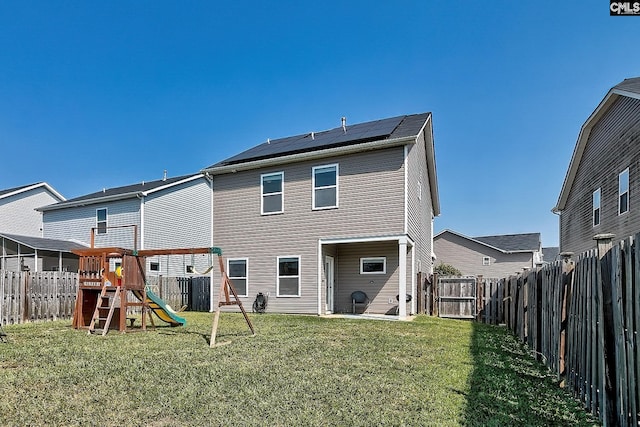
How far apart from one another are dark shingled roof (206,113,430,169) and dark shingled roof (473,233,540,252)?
2372 cm

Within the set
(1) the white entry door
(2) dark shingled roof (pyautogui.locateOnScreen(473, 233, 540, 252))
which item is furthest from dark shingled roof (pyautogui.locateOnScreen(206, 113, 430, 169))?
(2) dark shingled roof (pyautogui.locateOnScreen(473, 233, 540, 252))

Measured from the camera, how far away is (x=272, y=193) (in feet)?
48.8

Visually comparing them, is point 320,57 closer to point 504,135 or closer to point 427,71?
point 427,71

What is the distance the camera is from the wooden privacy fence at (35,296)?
11.3 metres

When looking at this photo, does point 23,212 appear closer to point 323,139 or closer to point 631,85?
point 323,139

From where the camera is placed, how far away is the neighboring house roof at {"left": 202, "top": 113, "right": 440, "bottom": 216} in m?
13.1

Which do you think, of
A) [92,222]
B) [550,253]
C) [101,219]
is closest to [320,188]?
[101,219]

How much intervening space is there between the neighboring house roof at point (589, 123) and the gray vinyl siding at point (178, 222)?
719 inches

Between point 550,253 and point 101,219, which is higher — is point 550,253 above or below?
below

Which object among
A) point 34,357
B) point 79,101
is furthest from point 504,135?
point 79,101

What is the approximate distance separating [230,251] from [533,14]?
40.8 feet

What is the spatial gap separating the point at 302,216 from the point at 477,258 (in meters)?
25.6

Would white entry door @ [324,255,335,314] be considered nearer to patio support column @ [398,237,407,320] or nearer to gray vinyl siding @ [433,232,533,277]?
patio support column @ [398,237,407,320]

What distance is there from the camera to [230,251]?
15500 millimetres
